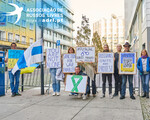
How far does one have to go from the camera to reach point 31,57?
26.8 ft

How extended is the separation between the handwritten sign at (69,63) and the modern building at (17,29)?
27.8 meters

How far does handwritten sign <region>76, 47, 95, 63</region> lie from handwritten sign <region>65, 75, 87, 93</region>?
2.55ft

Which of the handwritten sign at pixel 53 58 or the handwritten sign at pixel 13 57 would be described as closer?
the handwritten sign at pixel 13 57

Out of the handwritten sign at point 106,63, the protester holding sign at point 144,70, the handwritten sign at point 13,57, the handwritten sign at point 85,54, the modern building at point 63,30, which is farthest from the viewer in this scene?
the modern building at point 63,30

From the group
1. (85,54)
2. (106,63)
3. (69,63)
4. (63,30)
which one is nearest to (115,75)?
(106,63)

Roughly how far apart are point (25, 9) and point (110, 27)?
100487 mm

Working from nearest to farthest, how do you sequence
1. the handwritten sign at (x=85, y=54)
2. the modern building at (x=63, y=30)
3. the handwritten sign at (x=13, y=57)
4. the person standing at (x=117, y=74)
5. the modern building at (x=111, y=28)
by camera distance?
the person standing at (x=117, y=74) < the handwritten sign at (x=85, y=54) < the handwritten sign at (x=13, y=57) < the modern building at (x=63, y=30) < the modern building at (x=111, y=28)

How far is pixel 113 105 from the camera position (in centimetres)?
616

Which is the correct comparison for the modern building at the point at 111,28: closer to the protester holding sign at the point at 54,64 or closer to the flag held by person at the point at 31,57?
the protester holding sign at the point at 54,64

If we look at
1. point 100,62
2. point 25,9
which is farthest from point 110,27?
point 100,62

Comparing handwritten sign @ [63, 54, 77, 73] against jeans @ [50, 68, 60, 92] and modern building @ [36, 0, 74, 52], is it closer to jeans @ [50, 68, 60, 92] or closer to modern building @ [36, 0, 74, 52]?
jeans @ [50, 68, 60, 92]

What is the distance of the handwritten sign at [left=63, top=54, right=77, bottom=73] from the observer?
819 cm

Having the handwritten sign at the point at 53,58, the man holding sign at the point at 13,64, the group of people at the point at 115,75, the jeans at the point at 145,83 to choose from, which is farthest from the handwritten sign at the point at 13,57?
the jeans at the point at 145,83

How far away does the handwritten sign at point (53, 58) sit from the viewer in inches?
325
